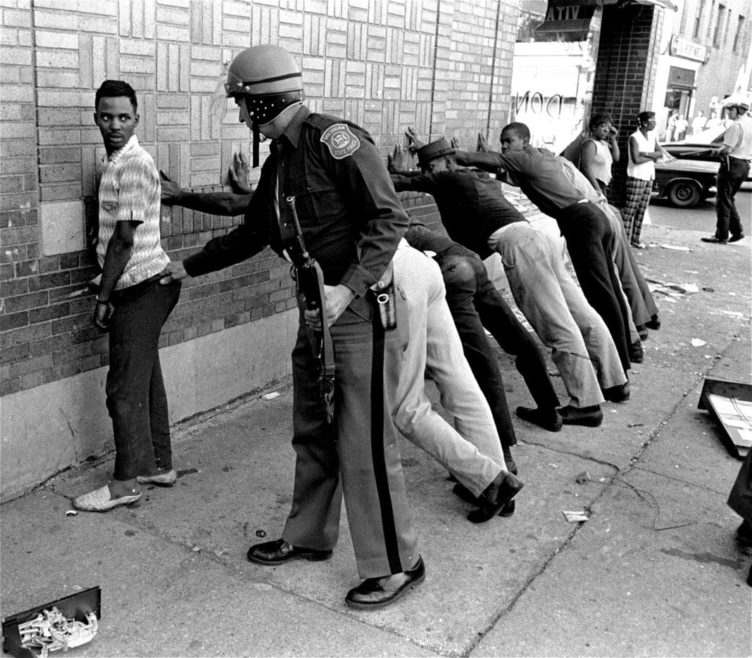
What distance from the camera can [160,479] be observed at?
4.25m

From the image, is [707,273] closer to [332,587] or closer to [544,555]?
[544,555]

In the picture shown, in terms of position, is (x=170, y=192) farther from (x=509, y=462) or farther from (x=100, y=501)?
(x=509, y=462)

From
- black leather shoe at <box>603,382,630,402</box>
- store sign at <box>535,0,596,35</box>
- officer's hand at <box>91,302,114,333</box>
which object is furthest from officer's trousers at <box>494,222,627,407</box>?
store sign at <box>535,0,596,35</box>

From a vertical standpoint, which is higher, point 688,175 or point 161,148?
point 161,148

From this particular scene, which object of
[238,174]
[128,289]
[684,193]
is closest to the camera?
[128,289]

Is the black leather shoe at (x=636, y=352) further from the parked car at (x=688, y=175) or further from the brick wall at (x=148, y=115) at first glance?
the parked car at (x=688, y=175)

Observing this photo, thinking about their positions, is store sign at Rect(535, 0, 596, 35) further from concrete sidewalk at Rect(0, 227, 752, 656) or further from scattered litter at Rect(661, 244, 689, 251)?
concrete sidewalk at Rect(0, 227, 752, 656)

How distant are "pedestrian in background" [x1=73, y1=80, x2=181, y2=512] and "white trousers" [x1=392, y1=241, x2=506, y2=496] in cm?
115

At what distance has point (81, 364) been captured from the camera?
167 inches

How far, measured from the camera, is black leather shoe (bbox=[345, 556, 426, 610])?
3311mm

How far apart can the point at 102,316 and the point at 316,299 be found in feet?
4.17

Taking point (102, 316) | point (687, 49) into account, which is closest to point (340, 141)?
point (102, 316)

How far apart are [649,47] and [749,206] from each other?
7.49 meters

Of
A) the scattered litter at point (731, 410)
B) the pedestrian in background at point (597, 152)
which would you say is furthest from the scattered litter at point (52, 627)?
the pedestrian in background at point (597, 152)
